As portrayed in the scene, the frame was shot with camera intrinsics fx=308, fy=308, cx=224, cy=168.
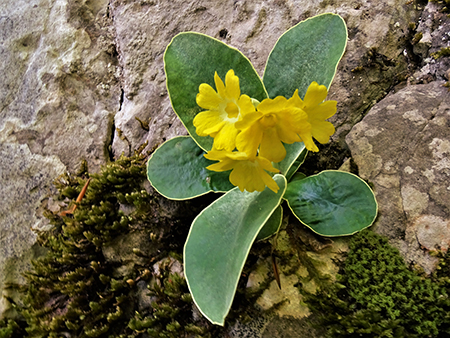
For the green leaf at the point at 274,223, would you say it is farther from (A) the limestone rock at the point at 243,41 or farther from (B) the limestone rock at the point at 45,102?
(B) the limestone rock at the point at 45,102

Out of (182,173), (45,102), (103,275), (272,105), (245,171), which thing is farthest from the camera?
(45,102)

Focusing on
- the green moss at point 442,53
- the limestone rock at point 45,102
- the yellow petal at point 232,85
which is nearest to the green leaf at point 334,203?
the yellow petal at point 232,85

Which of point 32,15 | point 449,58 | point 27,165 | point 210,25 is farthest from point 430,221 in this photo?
point 32,15

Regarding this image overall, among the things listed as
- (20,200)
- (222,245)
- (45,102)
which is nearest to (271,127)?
(222,245)

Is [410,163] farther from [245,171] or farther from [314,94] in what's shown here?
[245,171]

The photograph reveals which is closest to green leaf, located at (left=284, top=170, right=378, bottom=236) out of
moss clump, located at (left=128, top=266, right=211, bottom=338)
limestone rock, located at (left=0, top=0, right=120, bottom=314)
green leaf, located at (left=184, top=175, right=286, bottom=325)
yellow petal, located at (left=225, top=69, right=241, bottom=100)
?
green leaf, located at (left=184, top=175, right=286, bottom=325)
